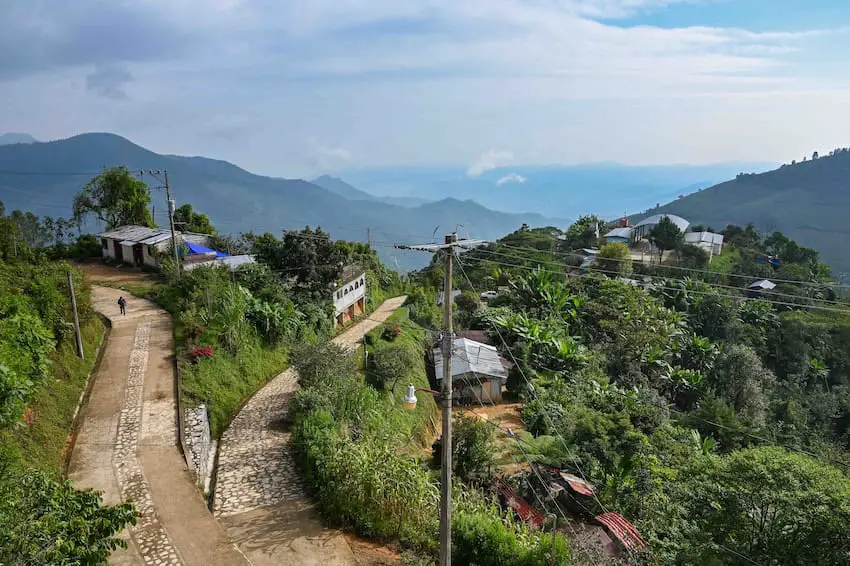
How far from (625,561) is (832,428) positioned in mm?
23166

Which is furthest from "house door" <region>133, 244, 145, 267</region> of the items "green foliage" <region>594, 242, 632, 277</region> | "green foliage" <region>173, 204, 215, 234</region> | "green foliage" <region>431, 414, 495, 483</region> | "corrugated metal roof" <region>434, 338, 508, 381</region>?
"green foliage" <region>594, 242, 632, 277</region>

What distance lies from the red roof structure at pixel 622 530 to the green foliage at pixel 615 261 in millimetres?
29213

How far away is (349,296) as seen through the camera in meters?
28.0

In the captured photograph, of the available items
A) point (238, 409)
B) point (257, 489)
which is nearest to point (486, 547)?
point (257, 489)

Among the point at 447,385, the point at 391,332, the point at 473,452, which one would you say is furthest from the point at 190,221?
the point at 447,385

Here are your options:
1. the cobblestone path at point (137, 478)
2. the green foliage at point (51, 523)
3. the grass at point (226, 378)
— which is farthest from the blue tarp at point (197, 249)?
the green foliage at point (51, 523)

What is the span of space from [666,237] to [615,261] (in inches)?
363

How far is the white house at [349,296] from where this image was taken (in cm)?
2622

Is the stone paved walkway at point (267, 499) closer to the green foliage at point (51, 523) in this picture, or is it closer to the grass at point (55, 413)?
the grass at point (55, 413)

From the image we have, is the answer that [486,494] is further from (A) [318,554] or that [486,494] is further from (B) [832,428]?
(B) [832,428]

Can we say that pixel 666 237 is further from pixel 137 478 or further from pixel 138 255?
pixel 137 478

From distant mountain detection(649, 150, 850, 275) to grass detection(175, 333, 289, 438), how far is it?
119 meters

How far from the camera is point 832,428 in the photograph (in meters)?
27.1

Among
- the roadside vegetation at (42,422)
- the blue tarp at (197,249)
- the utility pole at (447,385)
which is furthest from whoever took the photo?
the blue tarp at (197,249)
